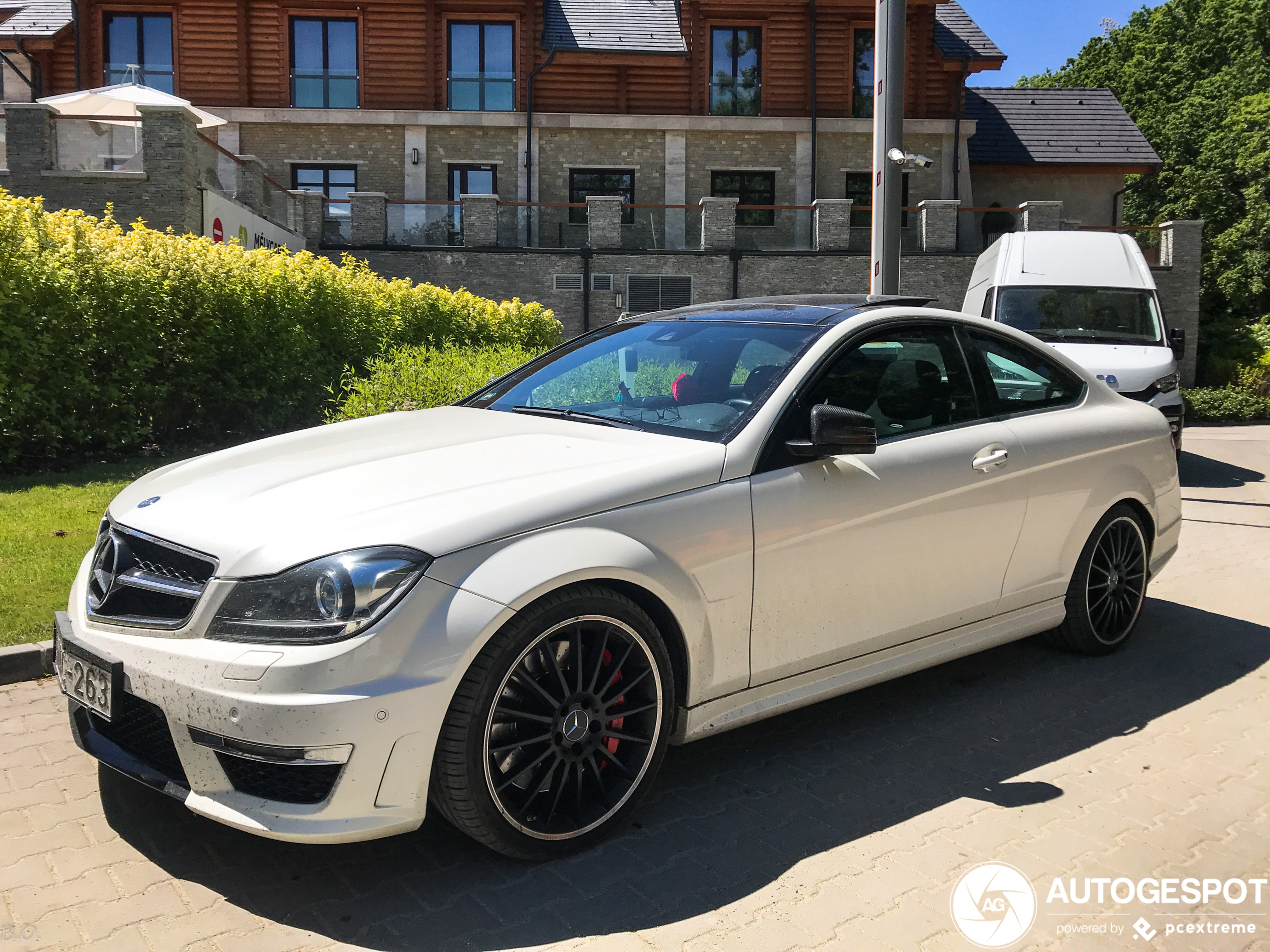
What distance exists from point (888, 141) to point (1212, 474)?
6.77 metres

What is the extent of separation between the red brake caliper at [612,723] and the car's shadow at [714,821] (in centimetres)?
29

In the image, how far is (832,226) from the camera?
2541cm

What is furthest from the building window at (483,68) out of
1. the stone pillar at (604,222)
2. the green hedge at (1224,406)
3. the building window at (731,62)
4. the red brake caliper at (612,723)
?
the red brake caliper at (612,723)

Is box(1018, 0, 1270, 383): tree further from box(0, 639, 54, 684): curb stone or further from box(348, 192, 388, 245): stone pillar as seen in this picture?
box(0, 639, 54, 684): curb stone

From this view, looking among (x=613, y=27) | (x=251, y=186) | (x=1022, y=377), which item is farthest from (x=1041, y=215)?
(x=1022, y=377)

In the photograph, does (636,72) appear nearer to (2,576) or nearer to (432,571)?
(2,576)

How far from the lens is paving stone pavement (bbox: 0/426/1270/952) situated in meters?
2.92

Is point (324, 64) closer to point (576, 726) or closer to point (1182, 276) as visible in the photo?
point (1182, 276)

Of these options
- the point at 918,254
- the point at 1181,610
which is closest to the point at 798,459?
the point at 1181,610

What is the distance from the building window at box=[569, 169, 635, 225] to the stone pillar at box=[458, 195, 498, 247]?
178 inches

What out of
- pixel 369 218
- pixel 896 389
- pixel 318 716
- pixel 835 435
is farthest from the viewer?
pixel 369 218

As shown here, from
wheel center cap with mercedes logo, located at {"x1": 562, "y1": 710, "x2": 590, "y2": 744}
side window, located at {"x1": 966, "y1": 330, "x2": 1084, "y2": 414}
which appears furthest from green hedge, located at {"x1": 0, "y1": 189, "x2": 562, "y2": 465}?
wheel center cap with mercedes logo, located at {"x1": 562, "y1": 710, "x2": 590, "y2": 744}

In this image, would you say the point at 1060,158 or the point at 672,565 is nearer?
the point at 672,565

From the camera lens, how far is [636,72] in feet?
93.9
